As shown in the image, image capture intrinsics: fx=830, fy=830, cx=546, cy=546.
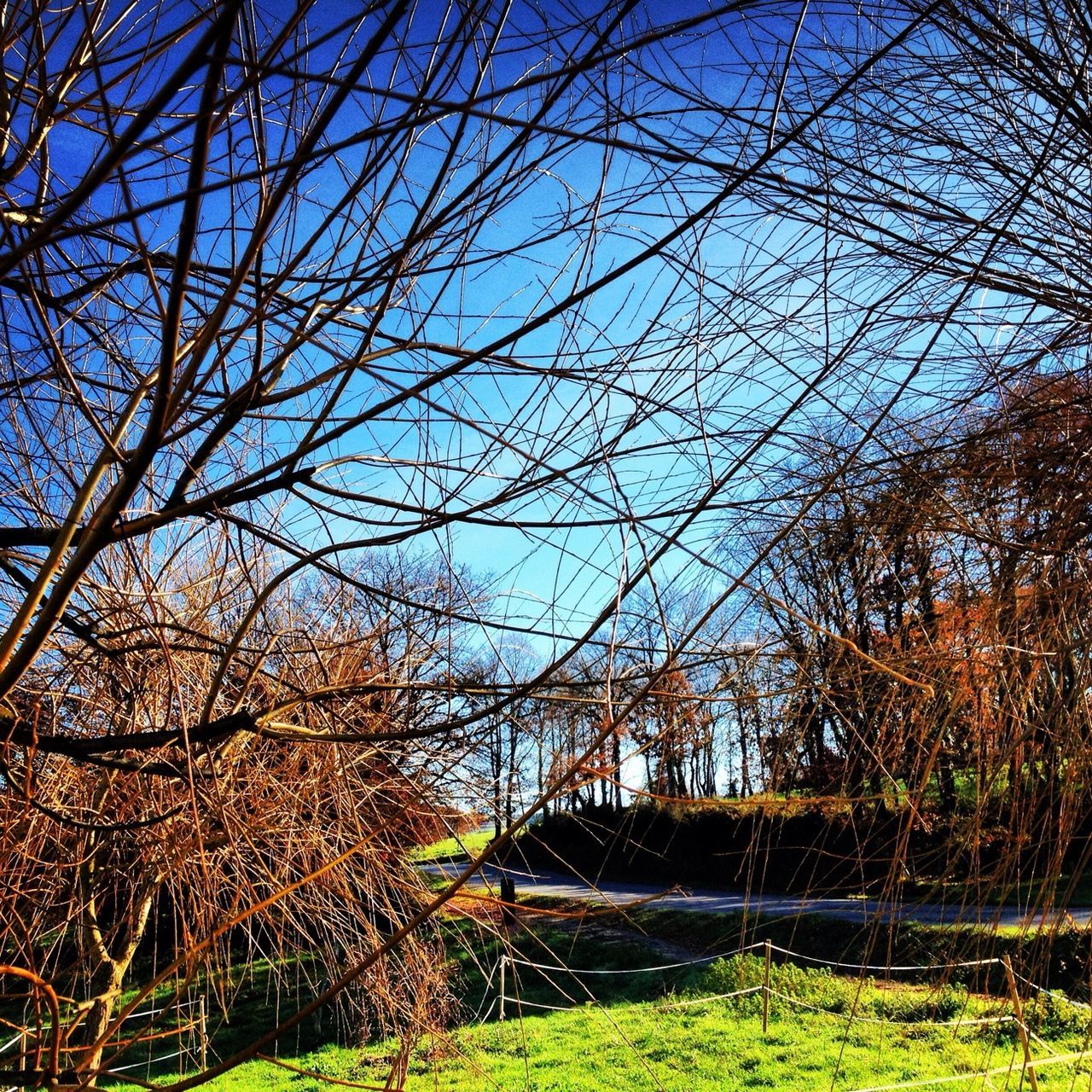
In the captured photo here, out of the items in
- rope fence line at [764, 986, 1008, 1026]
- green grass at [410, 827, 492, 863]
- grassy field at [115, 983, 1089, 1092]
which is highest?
green grass at [410, 827, 492, 863]

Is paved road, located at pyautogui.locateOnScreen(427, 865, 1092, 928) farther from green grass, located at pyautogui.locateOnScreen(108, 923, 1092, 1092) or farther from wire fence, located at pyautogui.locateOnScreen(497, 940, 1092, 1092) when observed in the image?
wire fence, located at pyautogui.locateOnScreen(497, 940, 1092, 1092)

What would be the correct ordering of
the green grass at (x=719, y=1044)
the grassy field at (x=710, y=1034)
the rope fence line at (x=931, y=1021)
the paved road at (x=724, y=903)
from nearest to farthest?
the rope fence line at (x=931, y=1021) < the grassy field at (x=710, y=1034) < the green grass at (x=719, y=1044) < the paved road at (x=724, y=903)

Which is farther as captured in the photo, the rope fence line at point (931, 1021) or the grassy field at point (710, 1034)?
the grassy field at point (710, 1034)

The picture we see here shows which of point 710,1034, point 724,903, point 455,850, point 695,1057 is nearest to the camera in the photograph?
point 455,850

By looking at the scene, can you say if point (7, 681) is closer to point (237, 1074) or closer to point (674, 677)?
Result: point (674, 677)

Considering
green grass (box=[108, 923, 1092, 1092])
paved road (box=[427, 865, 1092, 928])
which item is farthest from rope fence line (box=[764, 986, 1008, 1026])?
paved road (box=[427, 865, 1092, 928])

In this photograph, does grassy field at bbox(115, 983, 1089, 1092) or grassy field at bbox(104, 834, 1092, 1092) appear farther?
grassy field at bbox(115, 983, 1089, 1092)

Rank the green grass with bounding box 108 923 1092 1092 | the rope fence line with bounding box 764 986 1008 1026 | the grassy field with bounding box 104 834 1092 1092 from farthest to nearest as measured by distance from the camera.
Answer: the green grass with bounding box 108 923 1092 1092 → the grassy field with bounding box 104 834 1092 1092 → the rope fence line with bounding box 764 986 1008 1026

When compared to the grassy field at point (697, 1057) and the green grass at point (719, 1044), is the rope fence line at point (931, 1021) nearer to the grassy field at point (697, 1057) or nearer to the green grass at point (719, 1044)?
the green grass at point (719, 1044)

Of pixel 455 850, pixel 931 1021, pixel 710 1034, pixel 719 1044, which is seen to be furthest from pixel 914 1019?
pixel 455 850

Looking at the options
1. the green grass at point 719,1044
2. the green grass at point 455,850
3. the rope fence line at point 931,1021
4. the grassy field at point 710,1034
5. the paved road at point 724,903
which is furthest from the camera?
the paved road at point 724,903

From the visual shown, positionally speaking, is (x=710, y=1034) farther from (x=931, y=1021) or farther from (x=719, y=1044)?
(x=931, y=1021)

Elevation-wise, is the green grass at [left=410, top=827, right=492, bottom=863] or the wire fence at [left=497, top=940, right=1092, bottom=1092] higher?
the green grass at [left=410, top=827, right=492, bottom=863]

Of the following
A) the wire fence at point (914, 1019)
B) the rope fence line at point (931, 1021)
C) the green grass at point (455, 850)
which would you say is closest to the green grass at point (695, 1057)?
the rope fence line at point (931, 1021)
